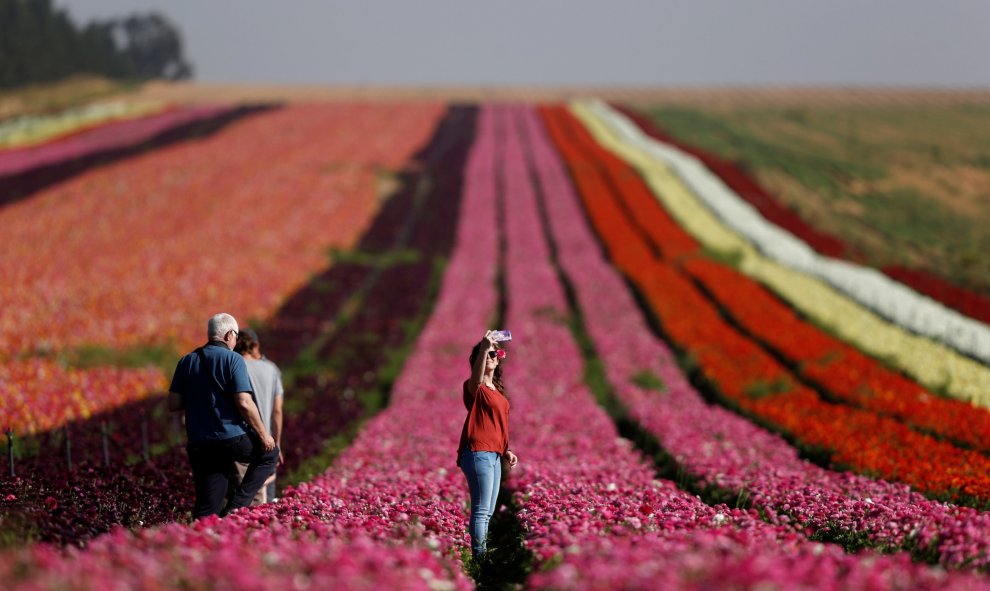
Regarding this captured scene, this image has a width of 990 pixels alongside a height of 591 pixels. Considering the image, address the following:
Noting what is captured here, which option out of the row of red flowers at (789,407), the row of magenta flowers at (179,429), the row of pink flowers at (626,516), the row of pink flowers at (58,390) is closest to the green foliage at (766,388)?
the row of red flowers at (789,407)

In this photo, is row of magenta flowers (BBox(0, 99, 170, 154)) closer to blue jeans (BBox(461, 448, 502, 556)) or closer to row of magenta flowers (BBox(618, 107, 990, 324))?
row of magenta flowers (BBox(618, 107, 990, 324))

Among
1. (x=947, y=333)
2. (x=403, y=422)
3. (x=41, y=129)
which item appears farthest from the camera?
(x=41, y=129)

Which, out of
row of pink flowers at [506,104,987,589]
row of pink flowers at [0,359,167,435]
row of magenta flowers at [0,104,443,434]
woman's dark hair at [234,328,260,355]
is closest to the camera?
row of pink flowers at [506,104,987,589]

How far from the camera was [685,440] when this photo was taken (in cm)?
1572

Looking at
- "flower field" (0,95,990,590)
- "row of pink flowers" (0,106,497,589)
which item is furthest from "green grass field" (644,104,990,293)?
"row of pink flowers" (0,106,497,589)

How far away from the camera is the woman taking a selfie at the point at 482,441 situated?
9.26 metres

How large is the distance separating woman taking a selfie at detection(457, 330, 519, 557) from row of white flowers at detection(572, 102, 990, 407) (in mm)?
11772

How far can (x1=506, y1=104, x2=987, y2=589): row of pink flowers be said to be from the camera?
583cm

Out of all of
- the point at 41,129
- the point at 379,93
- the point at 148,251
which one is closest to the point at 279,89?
the point at 379,93

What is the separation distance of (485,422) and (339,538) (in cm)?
225

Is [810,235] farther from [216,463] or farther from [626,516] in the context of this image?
[216,463]

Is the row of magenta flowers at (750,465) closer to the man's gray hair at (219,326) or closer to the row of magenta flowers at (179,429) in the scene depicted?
the row of magenta flowers at (179,429)

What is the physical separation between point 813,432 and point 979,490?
440cm

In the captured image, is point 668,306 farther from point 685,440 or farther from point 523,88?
point 523,88
